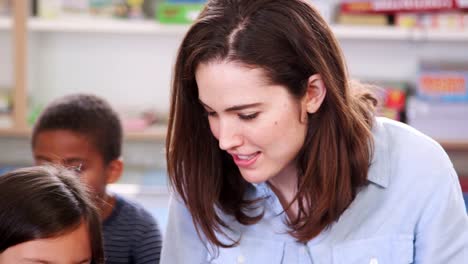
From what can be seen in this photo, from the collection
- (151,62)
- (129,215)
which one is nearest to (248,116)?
(129,215)

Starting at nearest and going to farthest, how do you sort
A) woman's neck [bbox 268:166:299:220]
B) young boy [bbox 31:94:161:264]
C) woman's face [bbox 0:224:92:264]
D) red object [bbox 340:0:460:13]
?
1. woman's face [bbox 0:224:92:264]
2. woman's neck [bbox 268:166:299:220]
3. young boy [bbox 31:94:161:264]
4. red object [bbox 340:0:460:13]

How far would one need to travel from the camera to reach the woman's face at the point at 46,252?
1293 mm

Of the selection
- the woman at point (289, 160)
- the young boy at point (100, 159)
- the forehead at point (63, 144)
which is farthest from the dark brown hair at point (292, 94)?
the forehead at point (63, 144)

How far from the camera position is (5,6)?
10.8 ft

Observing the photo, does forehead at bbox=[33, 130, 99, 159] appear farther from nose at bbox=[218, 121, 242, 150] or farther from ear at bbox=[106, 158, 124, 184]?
nose at bbox=[218, 121, 242, 150]

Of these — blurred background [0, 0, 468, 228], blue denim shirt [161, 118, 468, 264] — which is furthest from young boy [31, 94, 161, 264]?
blurred background [0, 0, 468, 228]

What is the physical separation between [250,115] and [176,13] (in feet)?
Answer: 6.56

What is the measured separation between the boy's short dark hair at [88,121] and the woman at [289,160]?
425 millimetres

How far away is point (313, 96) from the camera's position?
4.64 feet

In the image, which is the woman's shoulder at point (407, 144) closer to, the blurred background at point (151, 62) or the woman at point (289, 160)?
the woman at point (289, 160)

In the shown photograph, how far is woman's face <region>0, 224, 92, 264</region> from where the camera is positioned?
129 cm

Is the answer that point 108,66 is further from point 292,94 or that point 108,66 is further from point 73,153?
point 292,94

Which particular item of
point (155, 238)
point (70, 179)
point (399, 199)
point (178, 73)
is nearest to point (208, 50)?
point (178, 73)

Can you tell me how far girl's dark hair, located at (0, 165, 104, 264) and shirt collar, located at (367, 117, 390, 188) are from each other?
48cm
